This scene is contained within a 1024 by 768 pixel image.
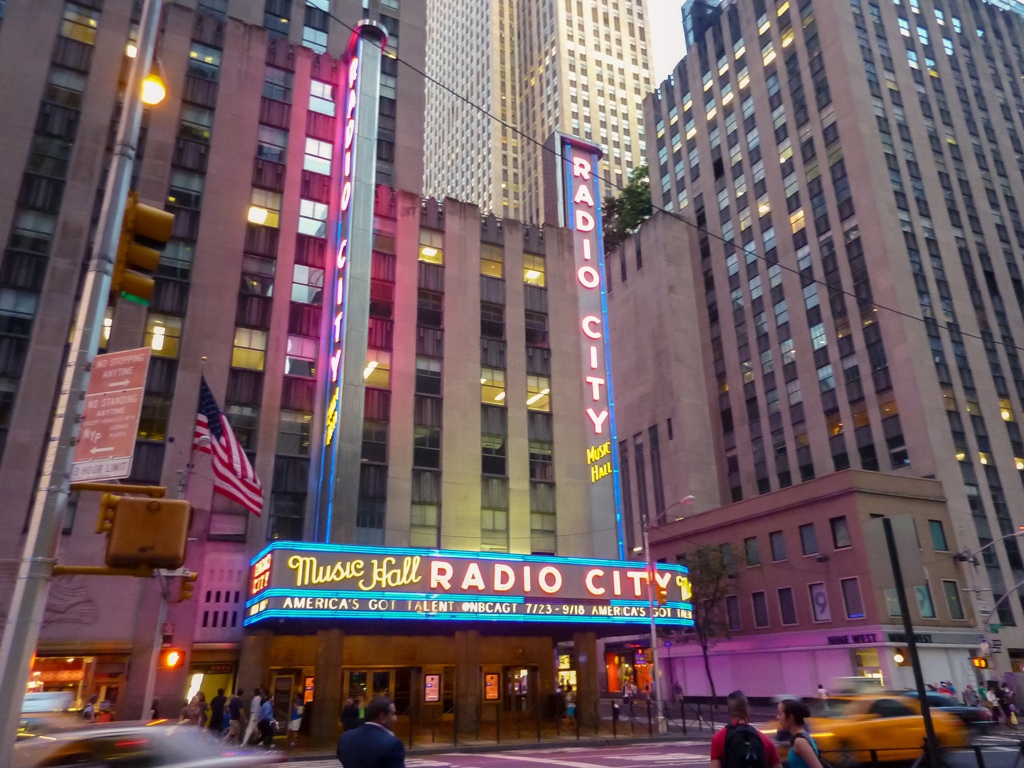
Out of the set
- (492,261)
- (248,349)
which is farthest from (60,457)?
(492,261)

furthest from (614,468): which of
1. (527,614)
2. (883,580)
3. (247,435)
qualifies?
(883,580)

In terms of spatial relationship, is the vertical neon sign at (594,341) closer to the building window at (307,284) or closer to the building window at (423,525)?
the building window at (423,525)

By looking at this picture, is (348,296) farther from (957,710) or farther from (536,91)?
(536,91)

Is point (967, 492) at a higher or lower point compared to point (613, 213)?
lower

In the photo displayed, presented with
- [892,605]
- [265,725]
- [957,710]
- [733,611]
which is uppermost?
[733,611]

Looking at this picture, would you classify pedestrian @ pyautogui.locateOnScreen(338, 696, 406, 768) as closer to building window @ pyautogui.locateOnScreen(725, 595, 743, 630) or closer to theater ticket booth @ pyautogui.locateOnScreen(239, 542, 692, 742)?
theater ticket booth @ pyautogui.locateOnScreen(239, 542, 692, 742)

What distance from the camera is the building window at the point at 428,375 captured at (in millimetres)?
42438

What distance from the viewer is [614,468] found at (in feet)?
138

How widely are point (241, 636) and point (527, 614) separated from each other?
43.2 feet

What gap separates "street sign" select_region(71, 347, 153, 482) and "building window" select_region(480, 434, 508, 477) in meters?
35.2

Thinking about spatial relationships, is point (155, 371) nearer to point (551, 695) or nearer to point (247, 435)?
point (247, 435)

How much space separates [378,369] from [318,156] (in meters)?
13.9

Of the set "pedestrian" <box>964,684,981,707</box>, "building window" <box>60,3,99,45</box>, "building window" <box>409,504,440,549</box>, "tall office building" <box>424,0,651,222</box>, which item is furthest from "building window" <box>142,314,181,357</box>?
"tall office building" <box>424,0,651,222</box>

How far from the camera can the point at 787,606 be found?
2048 inches
